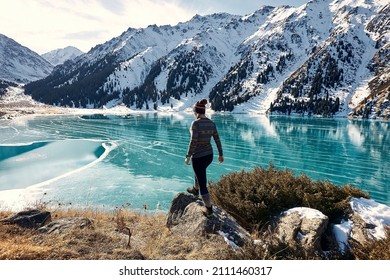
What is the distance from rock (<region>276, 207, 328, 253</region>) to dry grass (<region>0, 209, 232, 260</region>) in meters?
1.63

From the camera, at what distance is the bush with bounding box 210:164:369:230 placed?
8.47 meters

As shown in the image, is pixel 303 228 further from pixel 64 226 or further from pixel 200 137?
pixel 64 226

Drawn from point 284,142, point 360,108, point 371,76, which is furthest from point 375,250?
point 371,76

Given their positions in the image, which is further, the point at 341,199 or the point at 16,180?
the point at 16,180

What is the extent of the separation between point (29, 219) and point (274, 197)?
6.85 meters

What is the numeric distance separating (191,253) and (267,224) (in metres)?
2.78

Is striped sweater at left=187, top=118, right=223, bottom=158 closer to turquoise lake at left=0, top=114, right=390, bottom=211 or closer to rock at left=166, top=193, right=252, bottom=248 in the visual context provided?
rock at left=166, top=193, right=252, bottom=248

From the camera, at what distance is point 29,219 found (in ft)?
26.1

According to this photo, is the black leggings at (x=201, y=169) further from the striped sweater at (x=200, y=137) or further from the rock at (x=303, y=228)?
the rock at (x=303, y=228)

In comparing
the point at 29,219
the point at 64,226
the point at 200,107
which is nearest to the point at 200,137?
the point at 200,107

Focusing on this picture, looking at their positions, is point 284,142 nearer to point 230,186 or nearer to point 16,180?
point 16,180

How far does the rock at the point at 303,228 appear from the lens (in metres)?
6.70

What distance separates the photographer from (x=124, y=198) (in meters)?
22.9

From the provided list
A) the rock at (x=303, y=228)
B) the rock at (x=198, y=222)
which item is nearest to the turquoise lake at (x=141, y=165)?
the rock at (x=198, y=222)
